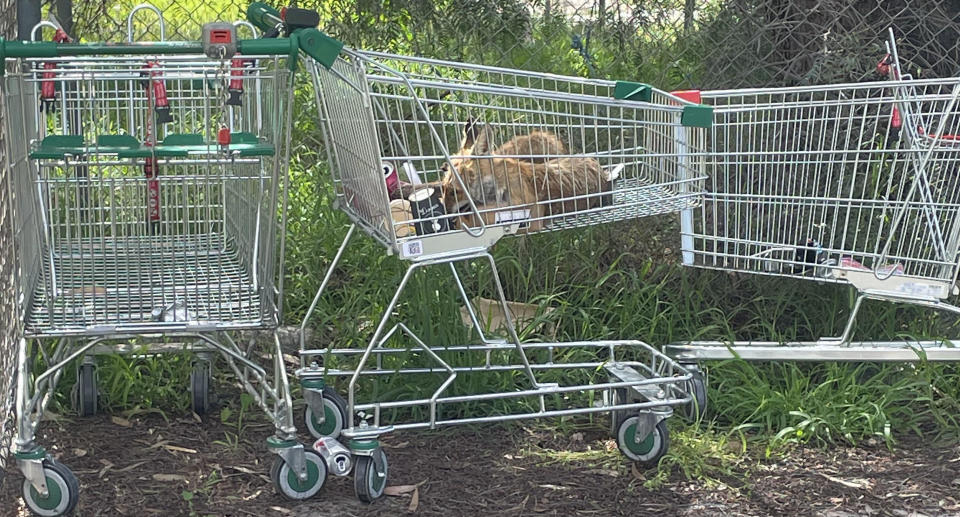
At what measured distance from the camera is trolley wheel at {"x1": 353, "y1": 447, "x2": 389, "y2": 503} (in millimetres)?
3707

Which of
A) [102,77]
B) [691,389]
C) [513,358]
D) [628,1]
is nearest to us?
[102,77]

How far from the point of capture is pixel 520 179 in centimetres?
383

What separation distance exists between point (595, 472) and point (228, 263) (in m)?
1.54

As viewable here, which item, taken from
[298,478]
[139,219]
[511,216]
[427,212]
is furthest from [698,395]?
[139,219]

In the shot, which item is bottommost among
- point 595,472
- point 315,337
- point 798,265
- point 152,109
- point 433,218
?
point 595,472

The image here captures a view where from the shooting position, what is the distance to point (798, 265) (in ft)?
14.9

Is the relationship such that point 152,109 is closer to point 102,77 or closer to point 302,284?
point 102,77

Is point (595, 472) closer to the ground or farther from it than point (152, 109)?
closer to the ground

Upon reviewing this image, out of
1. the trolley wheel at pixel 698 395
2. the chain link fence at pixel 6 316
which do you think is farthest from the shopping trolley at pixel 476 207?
the chain link fence at pixel 6 316

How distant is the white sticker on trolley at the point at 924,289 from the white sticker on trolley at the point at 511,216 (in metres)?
1.55

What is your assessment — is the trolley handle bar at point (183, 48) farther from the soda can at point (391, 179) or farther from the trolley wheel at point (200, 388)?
the trolley wheel at point (200, 388)

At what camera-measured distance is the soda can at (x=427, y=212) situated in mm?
3617

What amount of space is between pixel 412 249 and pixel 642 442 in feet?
3.90

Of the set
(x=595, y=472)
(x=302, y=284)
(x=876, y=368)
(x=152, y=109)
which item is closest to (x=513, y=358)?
(x=595, y=472)
